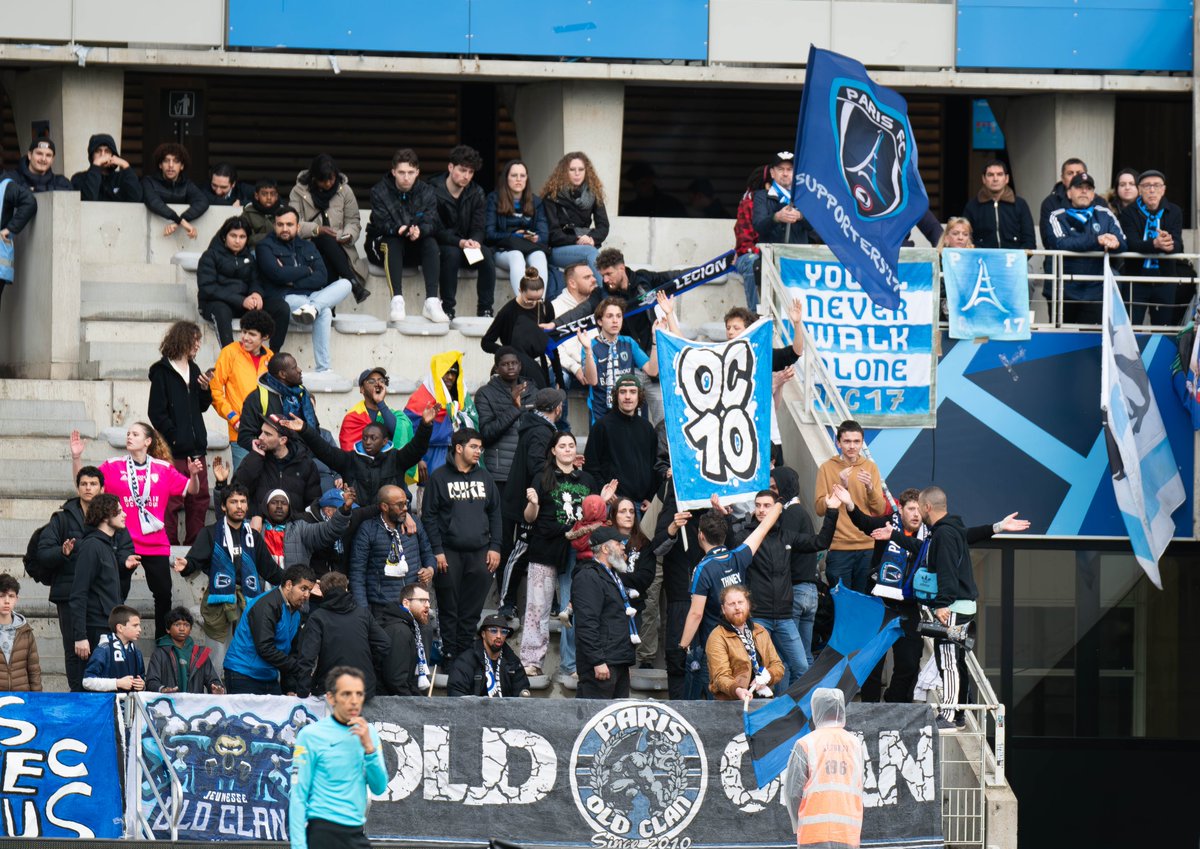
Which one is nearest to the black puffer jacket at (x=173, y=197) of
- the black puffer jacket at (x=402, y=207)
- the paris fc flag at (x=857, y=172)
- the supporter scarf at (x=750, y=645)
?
the black puffer jacket at (x=402, y=207)

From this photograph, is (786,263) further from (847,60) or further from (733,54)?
(733,54)

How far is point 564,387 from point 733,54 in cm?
662

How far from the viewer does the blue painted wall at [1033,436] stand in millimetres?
21141

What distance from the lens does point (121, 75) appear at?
23.7m

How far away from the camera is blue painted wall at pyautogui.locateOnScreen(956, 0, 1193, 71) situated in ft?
79.8

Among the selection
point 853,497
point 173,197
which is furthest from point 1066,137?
point 173,197

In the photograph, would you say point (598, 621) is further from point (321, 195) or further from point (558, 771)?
point (321, 195)

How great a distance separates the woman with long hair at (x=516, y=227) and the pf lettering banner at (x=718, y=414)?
11.9 ft

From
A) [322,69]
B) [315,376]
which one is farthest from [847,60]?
[322,69]

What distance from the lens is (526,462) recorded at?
680 inches

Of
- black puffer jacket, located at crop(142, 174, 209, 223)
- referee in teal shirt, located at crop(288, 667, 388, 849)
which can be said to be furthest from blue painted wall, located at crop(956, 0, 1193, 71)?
referee in teal shirt, located at crop(288, 667, 388, 849)

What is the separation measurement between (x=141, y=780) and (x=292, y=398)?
12.1 ft

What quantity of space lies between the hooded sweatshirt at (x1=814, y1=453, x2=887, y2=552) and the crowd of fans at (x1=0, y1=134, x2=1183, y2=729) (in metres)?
0.02

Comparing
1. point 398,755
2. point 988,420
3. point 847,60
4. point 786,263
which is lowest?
point 398,755
